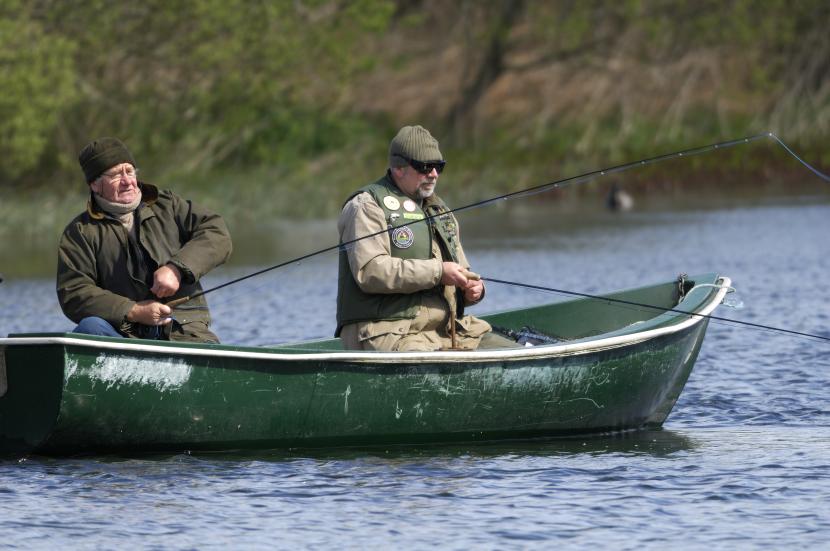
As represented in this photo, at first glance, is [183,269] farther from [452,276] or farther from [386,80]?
[386,80]

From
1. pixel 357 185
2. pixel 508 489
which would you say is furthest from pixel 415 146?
pixel 357 185

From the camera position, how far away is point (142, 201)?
7.20 metres

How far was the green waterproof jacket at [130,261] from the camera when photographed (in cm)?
701

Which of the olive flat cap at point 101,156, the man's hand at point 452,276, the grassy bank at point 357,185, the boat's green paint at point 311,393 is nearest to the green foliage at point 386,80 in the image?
the grassy bank at point 357,185

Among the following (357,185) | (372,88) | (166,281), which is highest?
(372,88)

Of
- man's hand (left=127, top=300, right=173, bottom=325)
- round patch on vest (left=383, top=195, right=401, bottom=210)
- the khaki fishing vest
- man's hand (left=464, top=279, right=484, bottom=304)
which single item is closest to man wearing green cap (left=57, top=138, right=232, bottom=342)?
man's hand (left=127, top=300, right=173, bottom=325)

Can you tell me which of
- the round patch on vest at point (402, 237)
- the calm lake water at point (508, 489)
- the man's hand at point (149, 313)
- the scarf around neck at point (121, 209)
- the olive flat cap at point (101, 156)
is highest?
the olive flat cap at point (101, 156)

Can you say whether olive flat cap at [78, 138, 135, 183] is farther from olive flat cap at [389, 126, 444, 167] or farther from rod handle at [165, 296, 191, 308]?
olive flat cap at [389, 126, 444, 167]

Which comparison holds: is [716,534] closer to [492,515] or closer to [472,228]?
[492,515]

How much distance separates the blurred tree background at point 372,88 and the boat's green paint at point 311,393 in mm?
15254

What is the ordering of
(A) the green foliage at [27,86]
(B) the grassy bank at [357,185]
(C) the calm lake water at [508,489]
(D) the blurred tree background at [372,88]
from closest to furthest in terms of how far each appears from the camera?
(C) the calm lake water at [508,489]
(B) the grassy bank at [357,185]
(A) the green foliage at [27,86]
(D) the blurred tree background at [372,88]

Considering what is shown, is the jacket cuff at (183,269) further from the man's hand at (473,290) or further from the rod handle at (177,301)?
the man's hand at (473,290)

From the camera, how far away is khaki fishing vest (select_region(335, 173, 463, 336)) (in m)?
7.13

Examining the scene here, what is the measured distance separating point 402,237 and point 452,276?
27 centimetres
